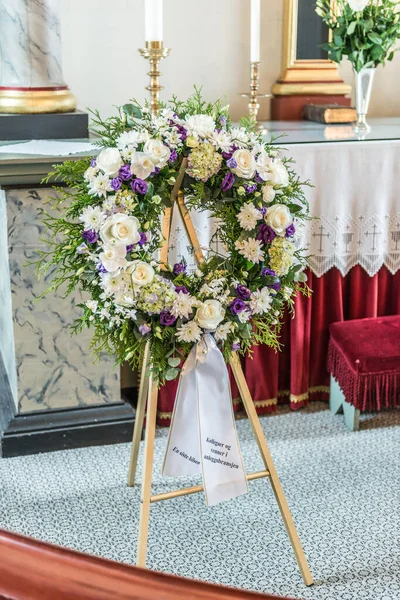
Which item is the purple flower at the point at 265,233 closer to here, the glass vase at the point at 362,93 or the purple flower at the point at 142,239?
the purple flower at the point at 142,239

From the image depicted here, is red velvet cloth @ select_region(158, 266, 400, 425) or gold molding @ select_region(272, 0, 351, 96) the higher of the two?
gold molding @ select_region(272, 0, 351, 96)

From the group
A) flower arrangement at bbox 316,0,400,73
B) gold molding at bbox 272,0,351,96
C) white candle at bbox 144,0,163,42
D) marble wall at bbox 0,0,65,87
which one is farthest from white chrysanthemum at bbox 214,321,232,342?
gold molding at bbox 272,0,351,96

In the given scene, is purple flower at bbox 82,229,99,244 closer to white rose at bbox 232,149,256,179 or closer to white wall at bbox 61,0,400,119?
white rose at bbox 232,149,256,179

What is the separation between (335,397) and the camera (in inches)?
127

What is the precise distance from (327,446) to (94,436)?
0.89 metres

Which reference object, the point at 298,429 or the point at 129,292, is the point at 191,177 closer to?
the point at 129,292

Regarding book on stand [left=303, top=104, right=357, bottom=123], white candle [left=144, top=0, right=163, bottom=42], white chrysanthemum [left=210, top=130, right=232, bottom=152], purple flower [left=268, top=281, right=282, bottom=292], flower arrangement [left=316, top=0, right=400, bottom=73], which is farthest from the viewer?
book on stand [left=303, top=104, right=357, bottom=123]

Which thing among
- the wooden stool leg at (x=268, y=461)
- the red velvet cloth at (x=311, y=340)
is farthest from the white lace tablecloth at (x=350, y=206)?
the wooden stool leg at (x=268, y=461)

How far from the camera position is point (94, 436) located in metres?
2.97

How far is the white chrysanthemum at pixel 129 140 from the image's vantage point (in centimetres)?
186

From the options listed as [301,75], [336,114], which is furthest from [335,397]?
[301,75]

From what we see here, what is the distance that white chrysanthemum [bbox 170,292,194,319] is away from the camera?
1.87 metres

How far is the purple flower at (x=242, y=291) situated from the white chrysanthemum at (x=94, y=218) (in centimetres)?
38

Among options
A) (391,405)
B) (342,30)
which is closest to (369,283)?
(391,405)
